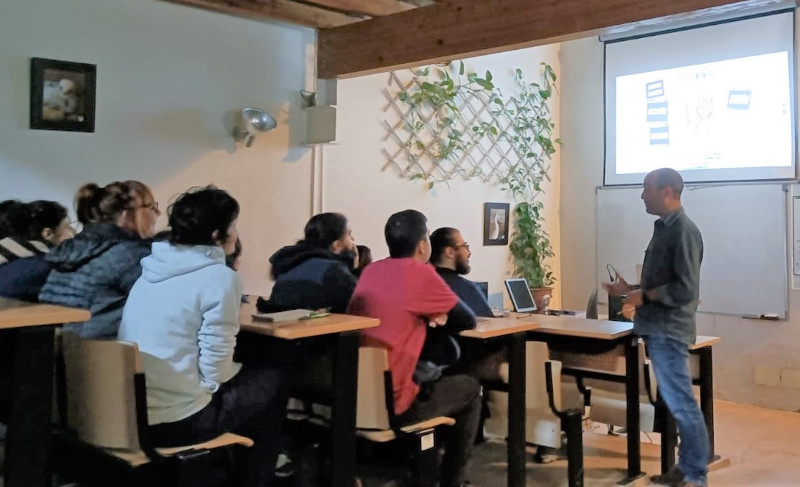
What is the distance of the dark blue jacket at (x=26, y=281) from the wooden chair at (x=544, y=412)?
1678mm

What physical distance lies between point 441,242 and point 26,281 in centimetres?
146

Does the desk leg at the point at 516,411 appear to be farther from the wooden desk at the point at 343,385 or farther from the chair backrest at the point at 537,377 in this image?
the wooden desk at the point at 343,385

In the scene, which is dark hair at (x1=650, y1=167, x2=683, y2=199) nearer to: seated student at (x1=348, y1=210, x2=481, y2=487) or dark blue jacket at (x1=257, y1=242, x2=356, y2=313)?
seated student at (x1=348, y1=210, x2=481, y2=487)

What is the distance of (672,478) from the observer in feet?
9.80

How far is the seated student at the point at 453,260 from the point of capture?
9.53 feet

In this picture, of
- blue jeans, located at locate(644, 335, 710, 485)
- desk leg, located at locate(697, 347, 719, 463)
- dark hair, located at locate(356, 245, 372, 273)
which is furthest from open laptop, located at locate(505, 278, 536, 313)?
blue jeans, located at locate(644, 335, 710, 485)

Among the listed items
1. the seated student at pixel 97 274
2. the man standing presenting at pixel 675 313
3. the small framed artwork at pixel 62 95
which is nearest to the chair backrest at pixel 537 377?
the man standing presenting at pixel 675 313

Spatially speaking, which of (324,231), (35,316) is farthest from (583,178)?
(35,316)

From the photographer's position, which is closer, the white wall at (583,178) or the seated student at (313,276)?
the seated student at (313,276)

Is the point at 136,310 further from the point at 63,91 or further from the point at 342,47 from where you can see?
the point at 342,47

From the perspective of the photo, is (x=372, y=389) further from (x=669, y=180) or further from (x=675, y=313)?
(x=669, y=180)

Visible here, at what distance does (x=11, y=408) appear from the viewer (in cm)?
178

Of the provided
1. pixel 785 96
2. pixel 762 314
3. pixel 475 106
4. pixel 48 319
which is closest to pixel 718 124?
pixel 785 96

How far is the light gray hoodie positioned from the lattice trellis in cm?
260
